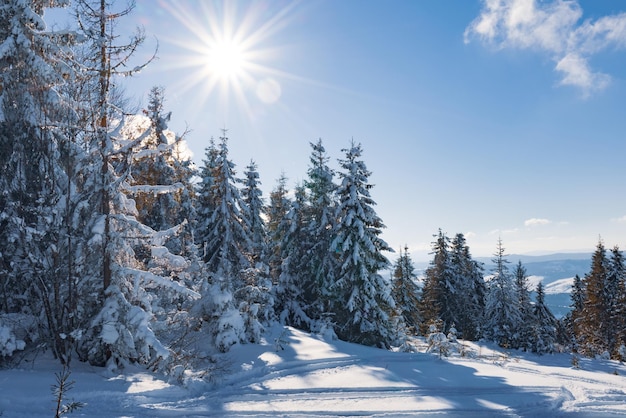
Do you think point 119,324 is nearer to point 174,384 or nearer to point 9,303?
point 174,384

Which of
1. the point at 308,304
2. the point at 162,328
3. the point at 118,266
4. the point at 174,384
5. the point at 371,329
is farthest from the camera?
the point at 308,304

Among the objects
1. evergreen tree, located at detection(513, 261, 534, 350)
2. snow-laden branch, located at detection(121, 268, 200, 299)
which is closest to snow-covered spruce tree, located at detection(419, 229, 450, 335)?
evergreen tree, located at detection(513, 261, 534, 350)

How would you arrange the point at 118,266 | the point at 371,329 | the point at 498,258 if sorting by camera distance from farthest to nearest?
the point at 498,258 < the point at 371,329 < the point at 118,266

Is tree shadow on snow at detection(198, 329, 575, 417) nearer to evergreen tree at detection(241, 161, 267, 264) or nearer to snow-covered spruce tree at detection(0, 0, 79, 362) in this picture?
snow-covered spruce tree at detection(0, 0, 79, 362)

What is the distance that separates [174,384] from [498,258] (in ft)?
111

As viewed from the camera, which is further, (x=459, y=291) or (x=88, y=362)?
(x=459, y=291)

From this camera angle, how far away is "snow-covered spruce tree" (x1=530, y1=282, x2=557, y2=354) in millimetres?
27469

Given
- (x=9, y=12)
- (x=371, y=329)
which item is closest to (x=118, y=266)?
(x=9, y=12)

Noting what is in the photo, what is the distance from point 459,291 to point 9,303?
118 feet

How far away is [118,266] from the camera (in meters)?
10.2

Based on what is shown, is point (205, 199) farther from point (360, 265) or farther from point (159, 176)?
point (360, 265)

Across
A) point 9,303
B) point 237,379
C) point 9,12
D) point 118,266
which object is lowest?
point 237,379

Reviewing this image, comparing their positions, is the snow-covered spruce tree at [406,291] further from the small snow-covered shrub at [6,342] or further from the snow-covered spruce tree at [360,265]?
the small snow-covered shrub at [6,342]

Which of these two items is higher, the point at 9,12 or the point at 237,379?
the point at 9,12
